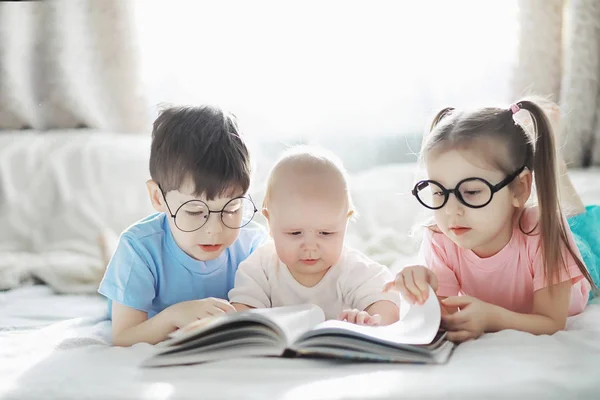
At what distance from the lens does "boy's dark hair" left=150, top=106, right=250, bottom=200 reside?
1275 mm

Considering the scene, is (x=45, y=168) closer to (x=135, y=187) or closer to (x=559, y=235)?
(x=135, y=187)

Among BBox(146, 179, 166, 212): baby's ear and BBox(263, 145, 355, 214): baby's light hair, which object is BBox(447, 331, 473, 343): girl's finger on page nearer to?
BBox(263, 145, 355, 214): baby's light hair

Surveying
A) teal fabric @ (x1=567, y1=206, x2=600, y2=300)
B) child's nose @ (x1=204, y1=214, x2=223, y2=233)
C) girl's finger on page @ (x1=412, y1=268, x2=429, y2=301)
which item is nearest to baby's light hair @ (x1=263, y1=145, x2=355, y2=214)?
child's nose @ (x1=204, y1=214, x2=223, y2=233)

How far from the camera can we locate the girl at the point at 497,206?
1190 millimetres

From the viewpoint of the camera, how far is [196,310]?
3.99 ft

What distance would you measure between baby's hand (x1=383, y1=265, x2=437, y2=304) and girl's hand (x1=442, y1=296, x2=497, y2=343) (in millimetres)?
55

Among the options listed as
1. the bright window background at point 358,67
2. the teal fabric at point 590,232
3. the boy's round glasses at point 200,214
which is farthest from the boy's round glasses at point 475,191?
the bright window background at point 358,67

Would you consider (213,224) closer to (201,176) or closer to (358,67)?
(201,176)

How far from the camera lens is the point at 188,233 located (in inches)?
52.2

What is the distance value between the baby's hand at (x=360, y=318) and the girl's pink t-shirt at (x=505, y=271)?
8.2 inches

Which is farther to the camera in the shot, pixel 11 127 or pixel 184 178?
pixel 11 127

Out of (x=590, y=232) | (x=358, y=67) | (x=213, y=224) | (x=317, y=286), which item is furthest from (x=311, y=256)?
(x=358, y=67)

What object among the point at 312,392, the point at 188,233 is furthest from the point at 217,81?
the point at 312,392

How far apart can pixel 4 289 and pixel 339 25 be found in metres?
1.51
